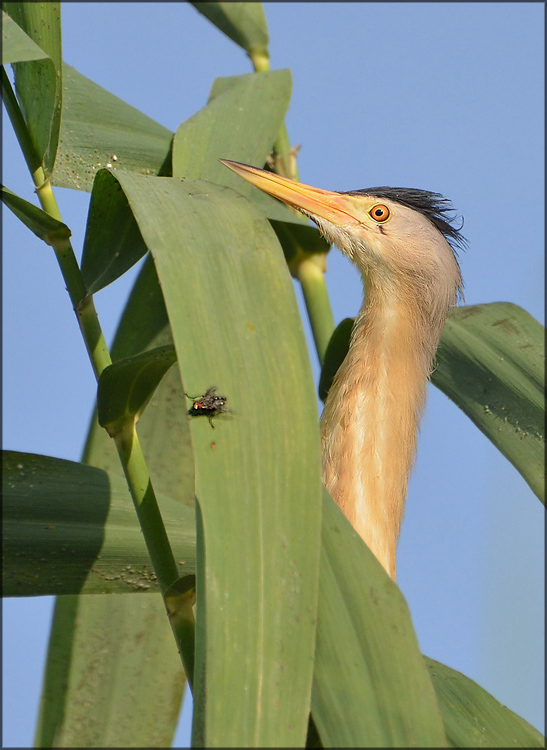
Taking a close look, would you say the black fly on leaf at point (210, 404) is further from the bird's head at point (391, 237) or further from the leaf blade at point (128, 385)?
the bird's head at point (391, 237)

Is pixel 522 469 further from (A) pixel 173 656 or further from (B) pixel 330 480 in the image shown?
(A) pixel 173 656

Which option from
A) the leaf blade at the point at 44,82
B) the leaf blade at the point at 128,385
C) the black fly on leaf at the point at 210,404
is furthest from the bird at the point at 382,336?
the black fly on leaf at the point at 210,404

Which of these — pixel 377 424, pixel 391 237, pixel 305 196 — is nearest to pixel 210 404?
pixel 377 424

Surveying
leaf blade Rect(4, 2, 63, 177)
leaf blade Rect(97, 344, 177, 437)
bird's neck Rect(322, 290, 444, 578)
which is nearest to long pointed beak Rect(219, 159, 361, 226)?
bird's neck Rect(322, 290, 444, 578)

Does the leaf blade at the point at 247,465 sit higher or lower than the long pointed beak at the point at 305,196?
lower

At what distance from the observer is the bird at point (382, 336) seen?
172cm

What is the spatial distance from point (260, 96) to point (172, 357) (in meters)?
0.94

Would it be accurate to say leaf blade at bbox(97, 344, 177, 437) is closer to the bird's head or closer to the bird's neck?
the bird's neck

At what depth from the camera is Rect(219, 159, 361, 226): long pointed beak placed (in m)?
1.65

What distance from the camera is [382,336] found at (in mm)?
1852

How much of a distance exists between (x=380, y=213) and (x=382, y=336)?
34 centimetres

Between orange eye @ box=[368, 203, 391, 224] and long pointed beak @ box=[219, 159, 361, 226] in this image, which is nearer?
long pointed beak @ box=[219, 159, 361, 226]

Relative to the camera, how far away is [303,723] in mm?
772

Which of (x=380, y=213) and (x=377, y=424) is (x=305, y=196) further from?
(x=377, y=424)
